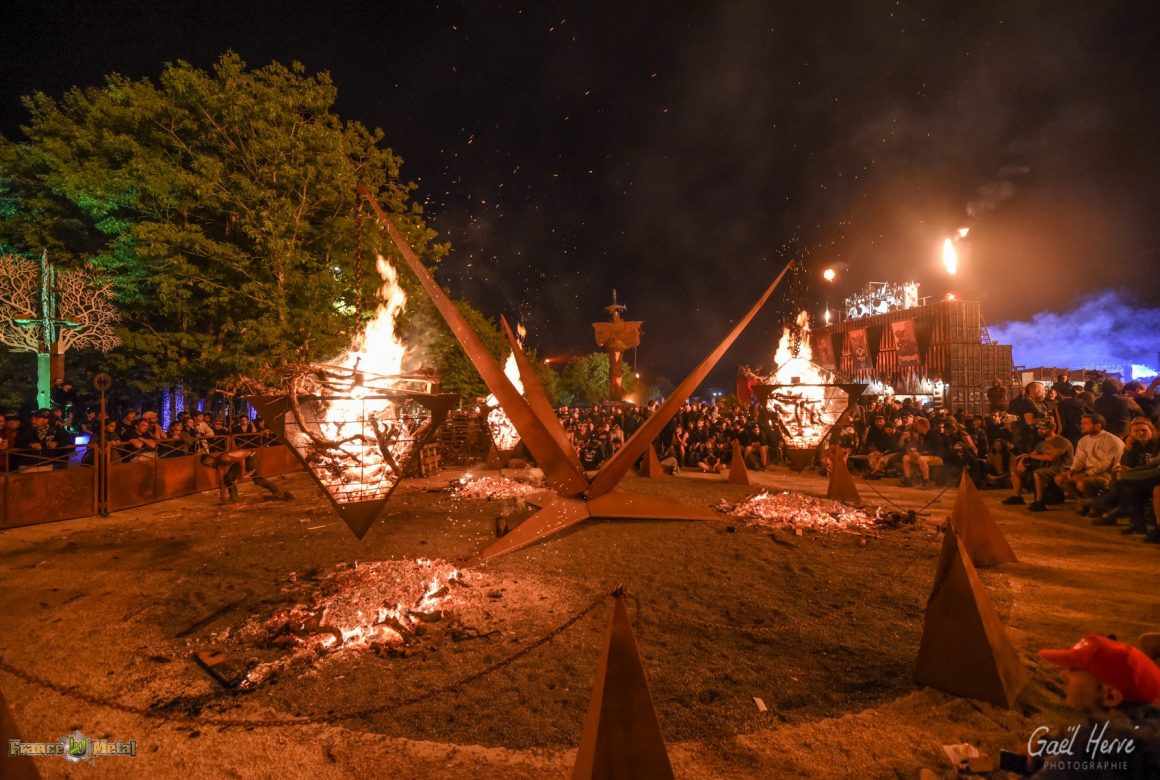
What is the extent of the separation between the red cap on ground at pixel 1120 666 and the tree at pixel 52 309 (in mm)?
18739

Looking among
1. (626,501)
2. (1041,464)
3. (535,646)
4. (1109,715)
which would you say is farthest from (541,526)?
(1041,464)

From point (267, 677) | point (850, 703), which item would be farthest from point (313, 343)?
point (850, 703)

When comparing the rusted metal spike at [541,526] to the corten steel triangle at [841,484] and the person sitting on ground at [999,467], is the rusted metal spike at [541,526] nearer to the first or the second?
the corten steel triangle at [841,484]

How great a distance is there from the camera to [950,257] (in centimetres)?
2738

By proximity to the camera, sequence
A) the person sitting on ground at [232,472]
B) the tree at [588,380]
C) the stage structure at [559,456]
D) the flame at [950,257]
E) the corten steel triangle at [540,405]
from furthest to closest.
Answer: the tree at [588,380], the flame at [950,257], the person sitting on ground at [232,472], the corten steel triangle at [540,405], the stage structure at [559,456]

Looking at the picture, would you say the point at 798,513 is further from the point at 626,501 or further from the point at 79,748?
the point at 79,748

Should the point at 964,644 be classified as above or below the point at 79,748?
above

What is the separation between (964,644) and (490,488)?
9.73 meters

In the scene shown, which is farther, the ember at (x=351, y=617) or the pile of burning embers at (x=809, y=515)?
the pile of burning embers at (x=809, y=515)

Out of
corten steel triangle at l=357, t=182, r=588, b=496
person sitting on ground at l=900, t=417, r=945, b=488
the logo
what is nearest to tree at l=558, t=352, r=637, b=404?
person sitting on ground at l=900, t=417, r=945, b=488

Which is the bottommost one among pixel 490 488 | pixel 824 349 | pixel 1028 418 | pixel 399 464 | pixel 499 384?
pixel 490 488

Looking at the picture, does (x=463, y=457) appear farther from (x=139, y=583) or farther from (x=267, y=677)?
(x=267, y=677)

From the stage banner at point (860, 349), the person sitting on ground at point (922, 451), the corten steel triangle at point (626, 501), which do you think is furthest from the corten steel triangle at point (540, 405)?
the stage banner at point (860, 349)

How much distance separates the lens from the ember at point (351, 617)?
4598mm
